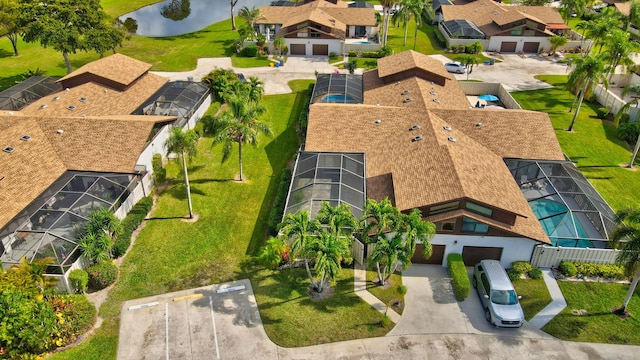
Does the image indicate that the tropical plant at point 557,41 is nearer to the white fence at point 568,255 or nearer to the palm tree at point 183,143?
the white fence at point 568,255

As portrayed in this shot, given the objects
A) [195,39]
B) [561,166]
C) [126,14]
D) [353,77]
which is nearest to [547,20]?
[353,77]

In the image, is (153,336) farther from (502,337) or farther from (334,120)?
(334,120)

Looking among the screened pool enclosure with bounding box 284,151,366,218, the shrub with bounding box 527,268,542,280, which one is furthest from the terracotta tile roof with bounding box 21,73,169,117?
the shrub with bounding box 527,268,542,280

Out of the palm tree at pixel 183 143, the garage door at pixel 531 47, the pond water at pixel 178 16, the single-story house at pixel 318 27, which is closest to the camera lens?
the palm tree at pixel 183 143

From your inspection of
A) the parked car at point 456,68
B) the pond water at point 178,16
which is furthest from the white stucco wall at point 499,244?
the pond water at point 178,16

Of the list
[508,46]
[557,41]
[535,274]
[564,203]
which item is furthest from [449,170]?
[508,46]

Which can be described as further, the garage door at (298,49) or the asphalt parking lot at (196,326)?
the garage door at (298,49)

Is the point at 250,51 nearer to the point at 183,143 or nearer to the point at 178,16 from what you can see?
the point at 183,143
